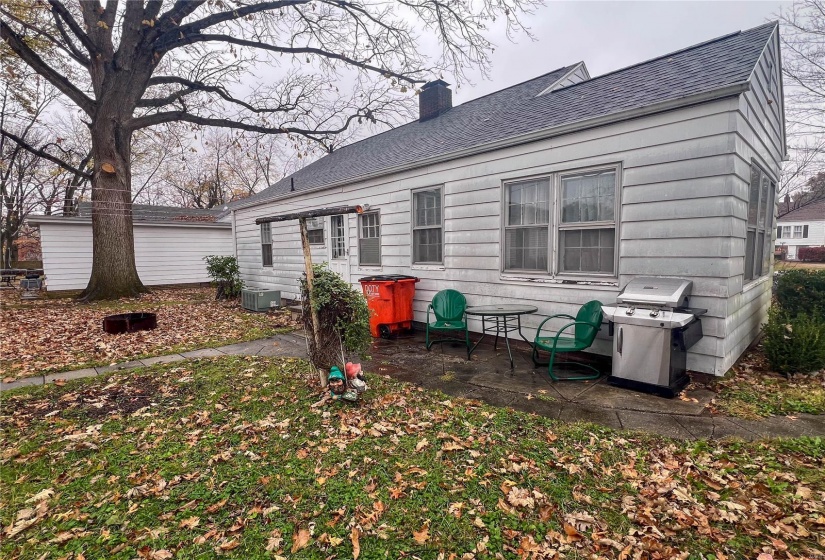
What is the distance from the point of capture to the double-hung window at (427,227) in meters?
6.99

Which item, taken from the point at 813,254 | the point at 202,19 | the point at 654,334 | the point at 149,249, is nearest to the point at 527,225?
the point at 654,334

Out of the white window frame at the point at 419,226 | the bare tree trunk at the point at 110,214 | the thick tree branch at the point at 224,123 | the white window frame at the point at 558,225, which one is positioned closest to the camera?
the white window frame at the point at 558,225

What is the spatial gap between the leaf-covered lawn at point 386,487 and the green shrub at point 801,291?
17.3ft

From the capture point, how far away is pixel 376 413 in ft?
12.2

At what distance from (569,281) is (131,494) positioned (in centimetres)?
509

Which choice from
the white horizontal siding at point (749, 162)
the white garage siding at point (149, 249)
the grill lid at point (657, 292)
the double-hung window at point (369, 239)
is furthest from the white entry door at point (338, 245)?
the white garage siding at point (149, 249)

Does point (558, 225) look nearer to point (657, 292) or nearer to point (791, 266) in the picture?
point (657, 292)

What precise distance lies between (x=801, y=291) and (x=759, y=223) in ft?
7.30

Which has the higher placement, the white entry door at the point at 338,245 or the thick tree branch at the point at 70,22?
the thick tree branch at the point at 70,22

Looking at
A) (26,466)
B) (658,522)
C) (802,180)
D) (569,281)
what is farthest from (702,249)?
(802,180)

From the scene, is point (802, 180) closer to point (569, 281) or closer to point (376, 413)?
point (569, 281)

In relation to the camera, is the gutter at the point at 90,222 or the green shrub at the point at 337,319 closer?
the green shrub at the point at 337,319

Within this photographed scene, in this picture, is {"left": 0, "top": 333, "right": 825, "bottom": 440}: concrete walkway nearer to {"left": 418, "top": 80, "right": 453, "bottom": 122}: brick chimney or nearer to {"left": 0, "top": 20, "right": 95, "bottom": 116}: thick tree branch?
{"left": 418, "top": 80, "right": 453, "bottom": 122}: brick chimney

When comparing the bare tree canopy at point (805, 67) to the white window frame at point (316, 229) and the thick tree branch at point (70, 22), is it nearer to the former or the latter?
the white window frame at point (316, 229)
